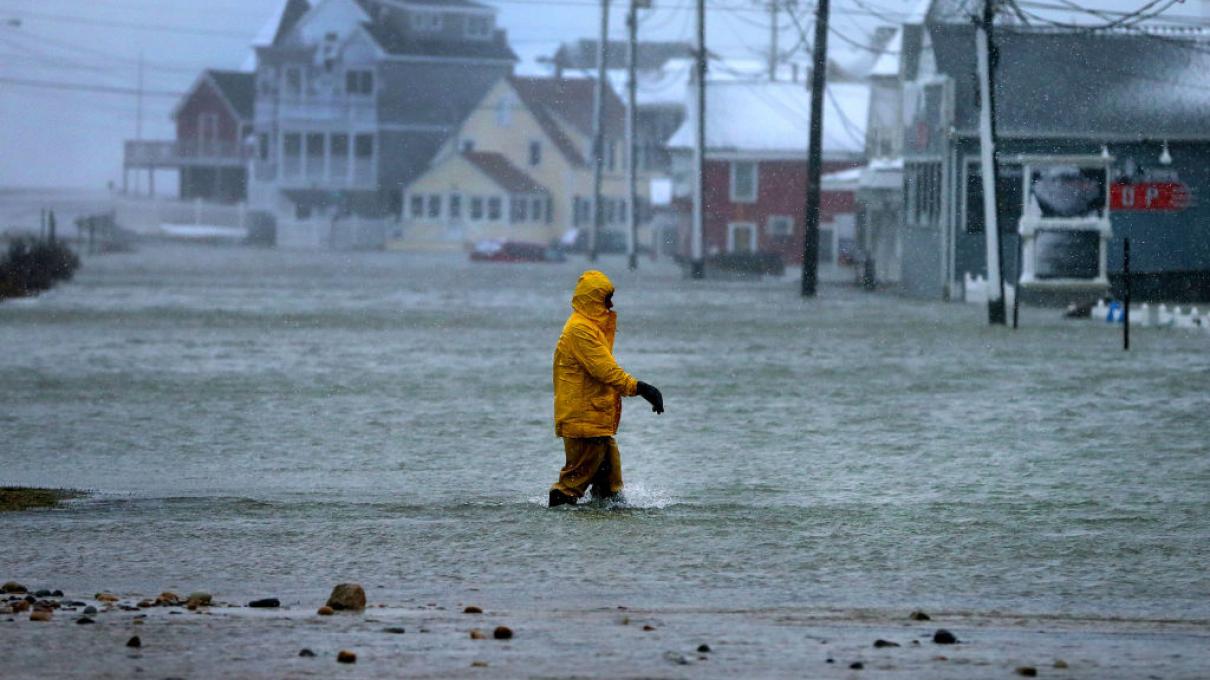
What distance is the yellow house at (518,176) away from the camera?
99.4 meters

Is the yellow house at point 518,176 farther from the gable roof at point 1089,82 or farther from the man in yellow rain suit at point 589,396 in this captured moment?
the man in yellow rain suit at point 589,396

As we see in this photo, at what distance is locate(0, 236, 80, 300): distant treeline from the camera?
41984 mm

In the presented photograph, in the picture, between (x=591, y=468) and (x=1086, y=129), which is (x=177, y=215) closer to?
(x=1086, y=129)

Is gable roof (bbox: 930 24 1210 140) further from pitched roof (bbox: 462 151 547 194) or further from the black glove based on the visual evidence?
pitched roof (bbox: 462 151 547 194)

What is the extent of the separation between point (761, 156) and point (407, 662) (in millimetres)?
71399

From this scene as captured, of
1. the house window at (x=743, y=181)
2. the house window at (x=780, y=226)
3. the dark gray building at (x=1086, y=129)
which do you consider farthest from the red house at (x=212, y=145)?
the dark gray building at (x=1086, y=129)

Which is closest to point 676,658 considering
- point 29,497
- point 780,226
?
point 29,497

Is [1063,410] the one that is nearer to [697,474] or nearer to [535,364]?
[697,474]

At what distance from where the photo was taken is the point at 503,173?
100875mm

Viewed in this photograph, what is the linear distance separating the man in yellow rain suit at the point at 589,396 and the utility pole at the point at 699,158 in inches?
1860

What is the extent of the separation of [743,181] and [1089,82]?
106 ft

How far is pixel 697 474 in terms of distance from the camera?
14.2m

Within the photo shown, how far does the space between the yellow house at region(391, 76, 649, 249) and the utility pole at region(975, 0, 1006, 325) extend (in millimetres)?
61675

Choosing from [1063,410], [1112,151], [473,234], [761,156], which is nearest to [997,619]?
[1063,410]
